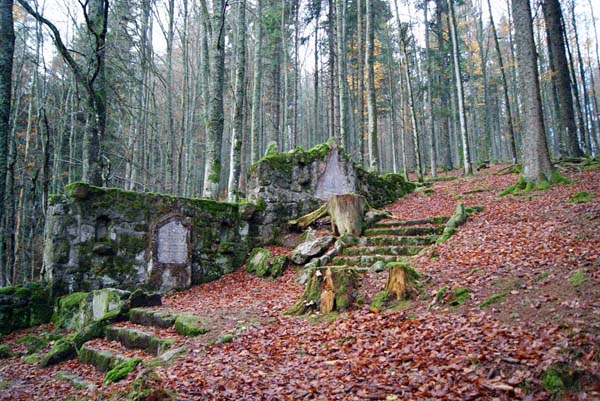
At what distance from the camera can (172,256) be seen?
872 centimetres

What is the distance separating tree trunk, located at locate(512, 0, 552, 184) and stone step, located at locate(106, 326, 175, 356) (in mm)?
9062

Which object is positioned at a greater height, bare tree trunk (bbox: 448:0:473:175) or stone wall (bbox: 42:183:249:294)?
bare tree trunk (bbox: 448:0:473:175)

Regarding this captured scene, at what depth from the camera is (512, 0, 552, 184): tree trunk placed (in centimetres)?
935

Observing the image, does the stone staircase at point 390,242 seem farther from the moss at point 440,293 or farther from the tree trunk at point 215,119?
the tree trunk at point 215,119

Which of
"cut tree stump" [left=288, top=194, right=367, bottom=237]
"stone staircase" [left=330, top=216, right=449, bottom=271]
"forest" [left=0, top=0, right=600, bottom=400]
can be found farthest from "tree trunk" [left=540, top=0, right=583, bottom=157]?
"cut tree stump" [left=288, top=194, right=367, bottom=237]

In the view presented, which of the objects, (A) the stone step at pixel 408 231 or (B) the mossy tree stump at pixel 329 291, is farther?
(A) the stone step at pixel 408 231

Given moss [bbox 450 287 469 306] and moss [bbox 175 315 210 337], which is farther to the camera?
moss [bbox 175 315 210 337]

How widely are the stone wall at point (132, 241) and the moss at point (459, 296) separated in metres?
→ 6.05

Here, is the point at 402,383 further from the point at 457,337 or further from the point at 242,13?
the point at 242,13

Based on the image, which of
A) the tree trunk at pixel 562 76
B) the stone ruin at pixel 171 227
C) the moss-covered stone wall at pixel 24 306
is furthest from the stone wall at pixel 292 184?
the tree trunk at pixel 562 76

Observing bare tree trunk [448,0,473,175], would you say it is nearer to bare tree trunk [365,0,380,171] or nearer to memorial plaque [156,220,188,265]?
bare tree trunk [365,0,380,171]

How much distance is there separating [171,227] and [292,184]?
3657 millimetres

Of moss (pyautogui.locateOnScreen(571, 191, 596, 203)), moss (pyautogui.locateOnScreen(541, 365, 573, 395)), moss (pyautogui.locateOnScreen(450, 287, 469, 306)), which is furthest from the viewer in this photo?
moss (pyautogui.locateOnScreen(571, 191, 596, 203))

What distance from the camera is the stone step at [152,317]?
5930 mm
